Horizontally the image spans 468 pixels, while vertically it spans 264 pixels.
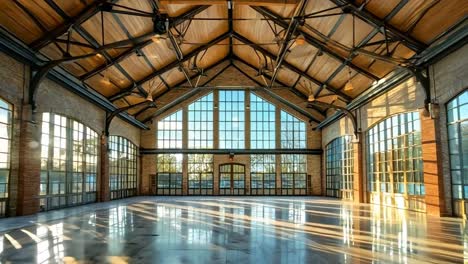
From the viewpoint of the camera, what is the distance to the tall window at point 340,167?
2711 centimetres

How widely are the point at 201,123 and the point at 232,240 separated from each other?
25.6 metres

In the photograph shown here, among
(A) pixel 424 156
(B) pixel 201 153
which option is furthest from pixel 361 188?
(B) pixel 201 153

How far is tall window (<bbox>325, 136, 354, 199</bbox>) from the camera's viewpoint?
88.9ft

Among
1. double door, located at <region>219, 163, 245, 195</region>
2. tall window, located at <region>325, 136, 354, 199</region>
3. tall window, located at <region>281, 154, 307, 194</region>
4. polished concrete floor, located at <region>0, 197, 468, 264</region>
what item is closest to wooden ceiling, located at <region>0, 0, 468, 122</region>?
tall window, located at <region>325, 136, 354, 199</region>

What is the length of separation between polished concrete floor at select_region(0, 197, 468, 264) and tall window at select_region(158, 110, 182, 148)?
67.0 ft

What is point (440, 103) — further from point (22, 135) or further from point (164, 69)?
point (164, 69)

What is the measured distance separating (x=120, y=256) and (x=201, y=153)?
26799 millimetres

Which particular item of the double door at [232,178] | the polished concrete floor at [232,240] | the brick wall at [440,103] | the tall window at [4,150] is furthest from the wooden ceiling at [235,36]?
the double door at [232,178]

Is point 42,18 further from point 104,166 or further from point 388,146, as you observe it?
point 388,146

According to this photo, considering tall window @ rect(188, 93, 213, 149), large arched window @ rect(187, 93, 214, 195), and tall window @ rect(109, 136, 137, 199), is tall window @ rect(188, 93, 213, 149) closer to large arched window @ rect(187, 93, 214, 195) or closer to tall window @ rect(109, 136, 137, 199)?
large arched window @ rect(187, 93, 214, 195)

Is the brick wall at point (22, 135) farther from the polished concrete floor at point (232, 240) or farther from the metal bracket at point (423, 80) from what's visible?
the metal bracket at point (423, 80)

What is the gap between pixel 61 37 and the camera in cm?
1705

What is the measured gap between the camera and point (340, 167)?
29.3m

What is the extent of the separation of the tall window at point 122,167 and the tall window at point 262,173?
34.2 ft
